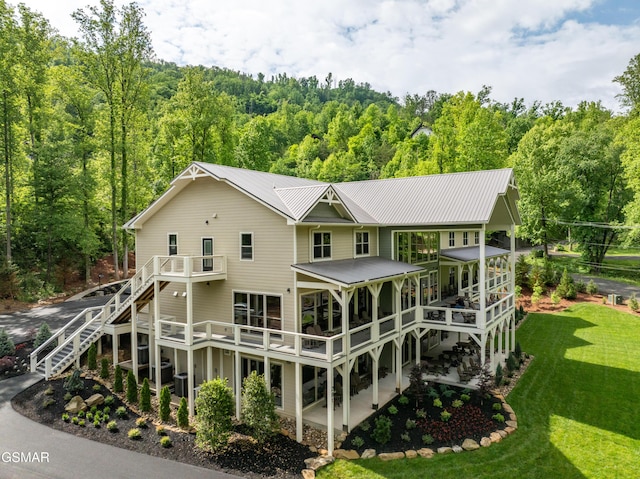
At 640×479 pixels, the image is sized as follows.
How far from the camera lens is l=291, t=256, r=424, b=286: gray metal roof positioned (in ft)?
42.8

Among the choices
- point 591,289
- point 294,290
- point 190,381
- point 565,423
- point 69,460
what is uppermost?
point 294,290

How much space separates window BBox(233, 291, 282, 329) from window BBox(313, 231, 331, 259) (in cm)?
238

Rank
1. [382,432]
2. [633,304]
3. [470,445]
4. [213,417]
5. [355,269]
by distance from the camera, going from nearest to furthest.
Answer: [213,417] → [470,445] → [382,432] → [355,269] → [633,304]

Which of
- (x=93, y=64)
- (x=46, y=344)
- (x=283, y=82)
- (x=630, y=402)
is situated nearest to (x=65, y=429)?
(x=46, y=344)

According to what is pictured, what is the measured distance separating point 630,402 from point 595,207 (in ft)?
96.6

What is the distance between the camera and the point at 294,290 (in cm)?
1390

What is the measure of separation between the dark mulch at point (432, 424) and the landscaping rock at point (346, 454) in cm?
28

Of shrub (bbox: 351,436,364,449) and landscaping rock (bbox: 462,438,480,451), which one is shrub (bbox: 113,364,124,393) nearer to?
shrub (bbox: 351,436,364,449)

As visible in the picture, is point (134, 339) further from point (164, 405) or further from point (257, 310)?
point (257, 310)

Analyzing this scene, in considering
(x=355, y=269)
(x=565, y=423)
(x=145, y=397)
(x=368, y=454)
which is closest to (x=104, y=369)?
(x=145, y=397)

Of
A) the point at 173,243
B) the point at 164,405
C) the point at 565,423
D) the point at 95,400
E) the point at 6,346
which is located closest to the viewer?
the point at 164,405

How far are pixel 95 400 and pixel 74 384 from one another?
151 cm

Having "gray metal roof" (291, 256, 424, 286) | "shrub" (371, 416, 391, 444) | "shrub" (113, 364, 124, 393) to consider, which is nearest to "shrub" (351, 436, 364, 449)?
"shrub" (371, 416, 391, 444)

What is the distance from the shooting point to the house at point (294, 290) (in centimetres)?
1385
